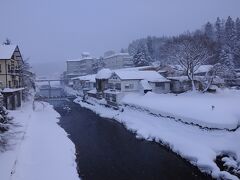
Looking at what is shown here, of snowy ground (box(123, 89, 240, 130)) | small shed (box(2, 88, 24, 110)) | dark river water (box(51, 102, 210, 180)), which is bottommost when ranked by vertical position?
dark river water (box(51, 102, 210, 180))

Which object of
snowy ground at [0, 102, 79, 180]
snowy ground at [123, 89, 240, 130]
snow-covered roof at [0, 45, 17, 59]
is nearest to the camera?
snowy ground at [0, 102, 79, 180]

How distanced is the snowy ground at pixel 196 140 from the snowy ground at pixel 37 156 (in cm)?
788

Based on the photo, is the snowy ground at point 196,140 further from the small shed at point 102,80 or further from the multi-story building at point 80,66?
the multi-story building at point 80,66

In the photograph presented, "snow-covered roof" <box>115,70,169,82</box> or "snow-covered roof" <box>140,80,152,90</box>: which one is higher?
"snow-covered roof" <box>115,70,169,82</box>

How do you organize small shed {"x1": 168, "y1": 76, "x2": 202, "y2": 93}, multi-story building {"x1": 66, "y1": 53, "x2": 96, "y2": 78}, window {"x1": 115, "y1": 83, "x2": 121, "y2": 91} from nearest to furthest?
window {"x1": 115, "y1": 83, "x2": 121, "y2": 91} → small shed {"x1": 168, "y1": 76, "x2": 202, "y2": 93} → multi-story building {"x1": 66, "y1": 53, "x2": 96, "y2": 78}

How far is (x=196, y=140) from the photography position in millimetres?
21297

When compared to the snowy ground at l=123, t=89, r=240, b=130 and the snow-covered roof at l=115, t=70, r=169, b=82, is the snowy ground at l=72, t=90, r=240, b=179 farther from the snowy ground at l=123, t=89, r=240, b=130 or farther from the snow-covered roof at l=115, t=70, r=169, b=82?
the snow-covered roof at l=115, t=70, r=169, b=82

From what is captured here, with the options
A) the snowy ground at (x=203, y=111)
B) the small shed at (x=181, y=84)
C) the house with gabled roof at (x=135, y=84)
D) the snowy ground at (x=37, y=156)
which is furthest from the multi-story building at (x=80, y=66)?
the snowy ground at (x=37, y=156)

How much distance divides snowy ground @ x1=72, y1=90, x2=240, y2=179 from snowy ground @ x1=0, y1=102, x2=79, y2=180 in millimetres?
7878

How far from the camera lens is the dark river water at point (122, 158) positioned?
17.0 metres

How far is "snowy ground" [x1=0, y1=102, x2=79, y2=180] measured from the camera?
616 inches

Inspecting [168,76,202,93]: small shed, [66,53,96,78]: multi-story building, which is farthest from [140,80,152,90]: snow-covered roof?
[66,53,96,78]: multi-story building

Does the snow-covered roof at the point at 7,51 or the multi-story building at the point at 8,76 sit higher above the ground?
the snow-covered roof at the point at 7,51

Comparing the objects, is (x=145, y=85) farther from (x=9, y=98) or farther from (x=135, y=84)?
(x=9, y=98)
